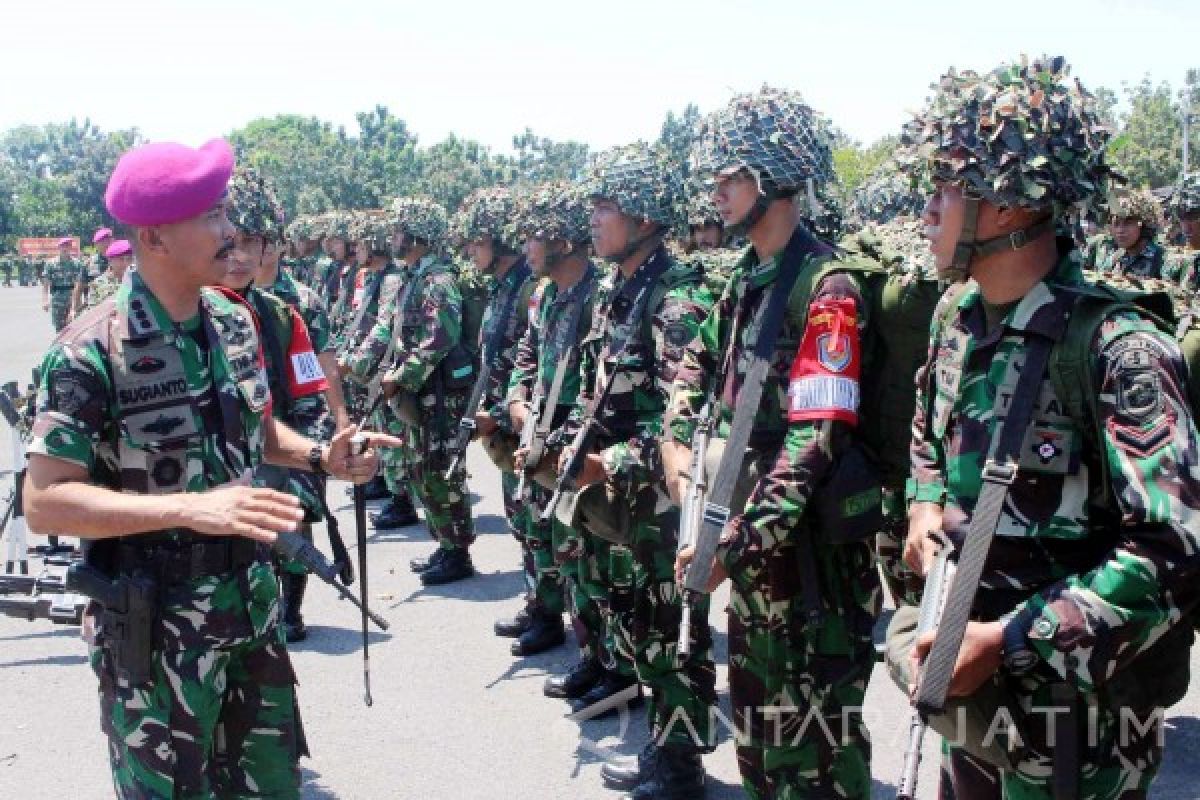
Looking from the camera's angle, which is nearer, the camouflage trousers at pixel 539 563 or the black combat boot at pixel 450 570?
the camouflage trousers at pixel 539 563

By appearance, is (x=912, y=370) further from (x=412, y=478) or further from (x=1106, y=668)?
(x=412, y=478)

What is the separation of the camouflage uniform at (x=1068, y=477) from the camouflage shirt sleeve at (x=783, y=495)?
474 millimetres

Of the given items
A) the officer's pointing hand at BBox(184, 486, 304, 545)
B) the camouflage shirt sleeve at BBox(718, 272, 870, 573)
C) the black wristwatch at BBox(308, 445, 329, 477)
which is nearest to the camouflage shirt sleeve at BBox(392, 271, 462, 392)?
the black wristwatch at BBox(308, 445, 329, 477)

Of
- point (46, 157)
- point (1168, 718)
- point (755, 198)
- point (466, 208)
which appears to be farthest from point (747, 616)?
point (46, 157)

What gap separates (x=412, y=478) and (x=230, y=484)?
546cm

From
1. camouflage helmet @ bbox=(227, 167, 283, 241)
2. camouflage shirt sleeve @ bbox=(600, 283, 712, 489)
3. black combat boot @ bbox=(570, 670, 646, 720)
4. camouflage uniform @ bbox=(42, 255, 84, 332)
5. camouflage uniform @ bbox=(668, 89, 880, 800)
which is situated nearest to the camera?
camouflage uniform @ bbox=(668, 89, 880, 800)

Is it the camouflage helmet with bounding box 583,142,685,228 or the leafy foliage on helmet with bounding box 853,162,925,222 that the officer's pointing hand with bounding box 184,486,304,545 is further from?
the leafy foliage on helmet with bounding box 853,162,925,222

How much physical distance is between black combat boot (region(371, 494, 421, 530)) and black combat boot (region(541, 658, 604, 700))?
4442 millimetres

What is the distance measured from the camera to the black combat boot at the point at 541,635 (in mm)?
6699

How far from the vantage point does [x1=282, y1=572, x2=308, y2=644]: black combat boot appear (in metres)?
6.82

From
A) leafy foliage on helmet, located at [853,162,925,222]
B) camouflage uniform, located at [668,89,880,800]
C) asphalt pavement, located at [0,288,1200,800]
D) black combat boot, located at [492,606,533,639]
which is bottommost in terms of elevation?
asphalt pavement, located at [0,288,1200,800]

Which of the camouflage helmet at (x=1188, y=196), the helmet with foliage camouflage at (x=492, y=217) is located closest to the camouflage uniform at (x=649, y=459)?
the helmet with foliage camouflage at (x=492, y=217)

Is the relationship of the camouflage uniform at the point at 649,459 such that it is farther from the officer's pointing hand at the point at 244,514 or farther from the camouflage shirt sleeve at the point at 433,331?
the camouflage shirt sleeve at the point at 433,331

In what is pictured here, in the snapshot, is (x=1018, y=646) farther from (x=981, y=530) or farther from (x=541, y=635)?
(x=541, y=635)
